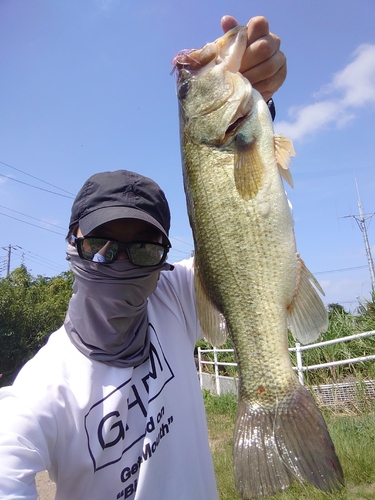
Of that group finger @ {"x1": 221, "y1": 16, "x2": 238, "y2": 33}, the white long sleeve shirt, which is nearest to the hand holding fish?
finger @ {"x1": 221, "y1": 16, "x2": 238, "y2": 33}

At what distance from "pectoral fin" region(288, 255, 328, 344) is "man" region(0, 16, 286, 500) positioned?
635 millimetres

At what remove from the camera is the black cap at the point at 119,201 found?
1.94m

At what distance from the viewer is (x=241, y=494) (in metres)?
1.53

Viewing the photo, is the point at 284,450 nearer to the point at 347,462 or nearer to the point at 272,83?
the point at 272,83

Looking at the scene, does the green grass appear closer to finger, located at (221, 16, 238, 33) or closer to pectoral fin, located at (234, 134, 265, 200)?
pectoral fin, located at (234, 134, 265, 200)

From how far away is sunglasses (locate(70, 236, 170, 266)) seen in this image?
6.48 ft

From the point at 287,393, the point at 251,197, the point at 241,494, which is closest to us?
the point at 241,494

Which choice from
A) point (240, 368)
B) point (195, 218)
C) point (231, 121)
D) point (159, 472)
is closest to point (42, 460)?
point (159, 472)

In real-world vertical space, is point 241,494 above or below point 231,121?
below

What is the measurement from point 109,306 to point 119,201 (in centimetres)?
53

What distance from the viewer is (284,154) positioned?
1923 millimetres

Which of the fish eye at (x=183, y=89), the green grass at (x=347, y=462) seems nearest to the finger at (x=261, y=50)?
the fish eye at (x=183, y=89)

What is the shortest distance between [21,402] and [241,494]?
932 millimetres

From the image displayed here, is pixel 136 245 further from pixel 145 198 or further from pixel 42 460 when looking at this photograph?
pixel 42 460
